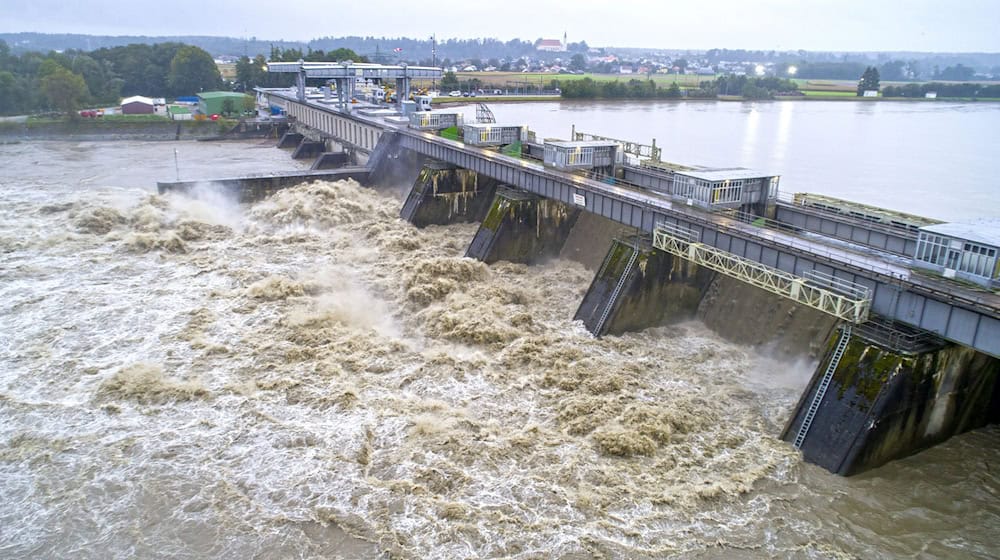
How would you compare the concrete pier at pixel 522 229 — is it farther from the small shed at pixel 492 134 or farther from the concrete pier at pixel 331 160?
the concrete pier at pixel 331 160

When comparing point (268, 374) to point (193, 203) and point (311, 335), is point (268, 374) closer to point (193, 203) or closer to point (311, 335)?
point (311, 335)

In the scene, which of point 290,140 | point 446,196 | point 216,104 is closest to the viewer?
point 446,196

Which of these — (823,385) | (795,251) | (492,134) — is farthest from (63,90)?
(823,385)

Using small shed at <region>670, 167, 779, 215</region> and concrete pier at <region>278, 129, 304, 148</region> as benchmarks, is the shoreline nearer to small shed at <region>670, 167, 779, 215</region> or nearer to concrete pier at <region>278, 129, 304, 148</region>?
concrete pier at <region>278, 129, 304, 148</region>

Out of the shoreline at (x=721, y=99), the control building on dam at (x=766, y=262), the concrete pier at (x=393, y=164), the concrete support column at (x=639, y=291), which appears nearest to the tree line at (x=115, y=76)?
the shoreline at (x=721, y=99)

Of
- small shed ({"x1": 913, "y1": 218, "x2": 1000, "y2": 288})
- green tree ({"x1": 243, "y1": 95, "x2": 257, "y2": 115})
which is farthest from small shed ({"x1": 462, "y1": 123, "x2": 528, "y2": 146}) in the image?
green tree ({"x1": 243, "y1": 95, "x2": 257, "y2": 115})

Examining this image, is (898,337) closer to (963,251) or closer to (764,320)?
(963,251)

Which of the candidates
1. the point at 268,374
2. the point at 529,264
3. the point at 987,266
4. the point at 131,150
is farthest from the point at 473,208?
the point at 131,150
